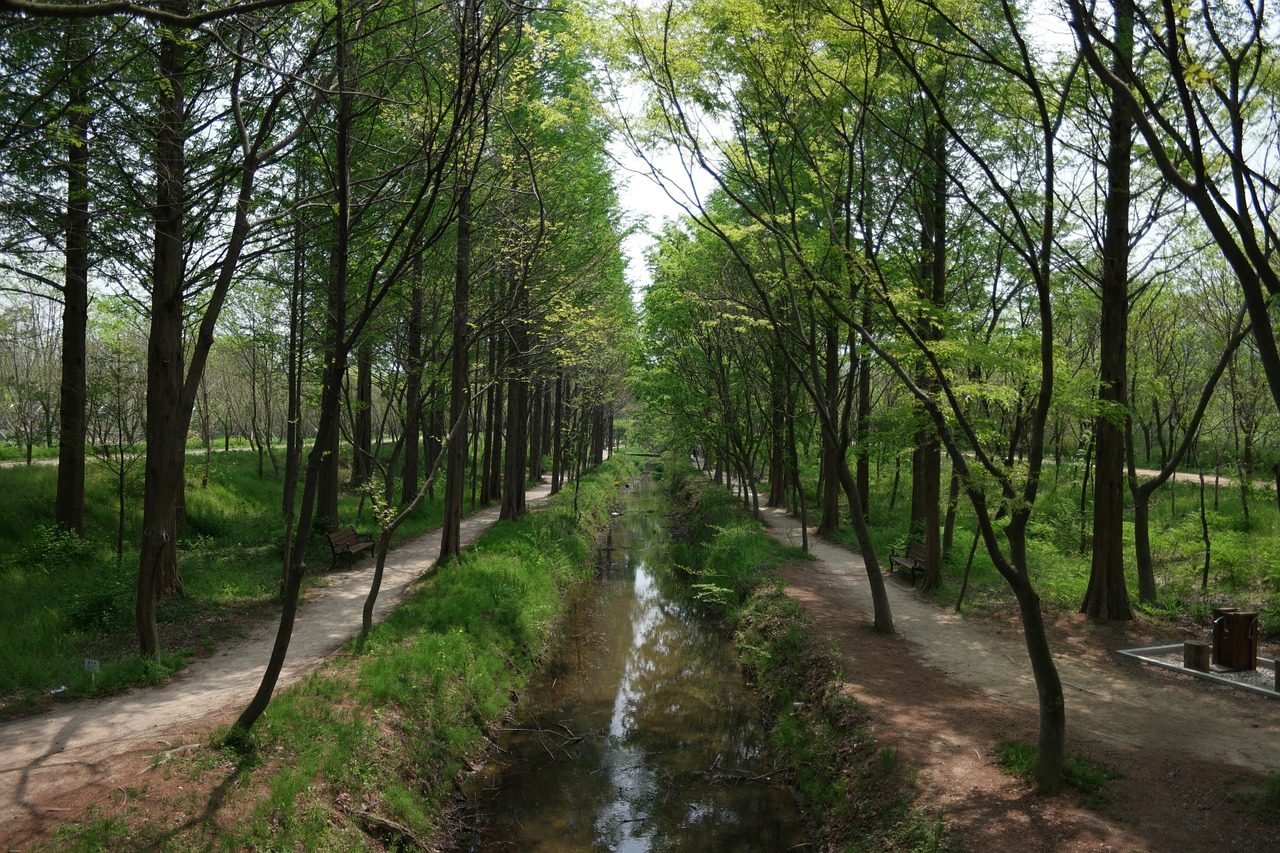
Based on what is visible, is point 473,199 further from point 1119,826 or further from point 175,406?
point 1119,826

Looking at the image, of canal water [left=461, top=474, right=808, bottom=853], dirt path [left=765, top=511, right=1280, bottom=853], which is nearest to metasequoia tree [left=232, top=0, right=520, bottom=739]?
canal water [left=461, top=474, right=808, bottom=853]

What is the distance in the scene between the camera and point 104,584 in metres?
9.80

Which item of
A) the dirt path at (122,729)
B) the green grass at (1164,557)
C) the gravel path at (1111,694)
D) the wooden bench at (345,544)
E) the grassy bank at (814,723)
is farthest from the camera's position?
the wooden bench at (345,544)

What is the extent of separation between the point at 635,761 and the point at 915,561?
8.54 metres

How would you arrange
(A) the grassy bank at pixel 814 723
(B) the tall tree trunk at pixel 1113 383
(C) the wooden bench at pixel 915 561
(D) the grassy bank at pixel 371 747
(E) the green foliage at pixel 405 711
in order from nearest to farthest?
1. (D) the grassy bank at pixel 371 747
2. (E) the green foliage at pixel 405 711
3. (A) the grassy bank at pixel 814 723
4. (B) the tall tree trunk at pixel 1113 383
5. (C) the wooden bench at pixel 915 561

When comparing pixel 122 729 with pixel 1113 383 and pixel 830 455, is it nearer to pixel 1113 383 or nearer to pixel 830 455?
pixel 1113 383

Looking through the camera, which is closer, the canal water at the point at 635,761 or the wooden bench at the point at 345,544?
the canal water at the point at 635,761

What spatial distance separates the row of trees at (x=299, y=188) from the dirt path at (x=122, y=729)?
74 centimetres

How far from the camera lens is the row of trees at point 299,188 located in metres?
6.07

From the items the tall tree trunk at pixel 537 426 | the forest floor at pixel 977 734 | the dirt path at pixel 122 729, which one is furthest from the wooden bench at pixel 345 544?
the tall tree trunk at pixel 537 426

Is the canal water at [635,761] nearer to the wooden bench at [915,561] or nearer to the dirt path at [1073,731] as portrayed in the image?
the dirt path at [1073,731]

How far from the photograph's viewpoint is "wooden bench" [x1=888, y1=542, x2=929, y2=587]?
15.1m

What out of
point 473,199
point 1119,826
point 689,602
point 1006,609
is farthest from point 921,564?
point 473,199

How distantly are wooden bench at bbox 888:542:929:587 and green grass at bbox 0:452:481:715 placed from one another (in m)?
11.4
